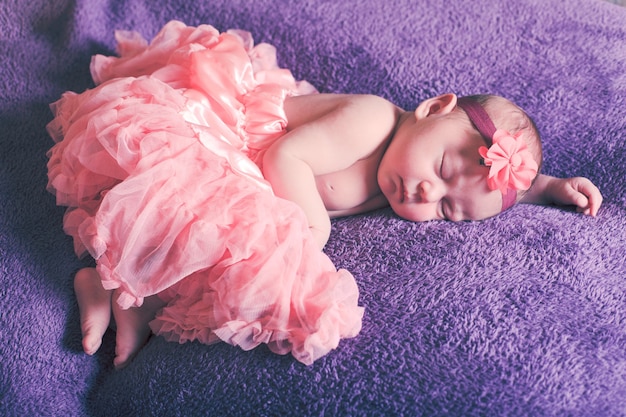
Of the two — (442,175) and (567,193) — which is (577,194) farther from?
(442,175)

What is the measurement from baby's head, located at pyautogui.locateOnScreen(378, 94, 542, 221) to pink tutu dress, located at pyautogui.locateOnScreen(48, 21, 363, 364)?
28cm

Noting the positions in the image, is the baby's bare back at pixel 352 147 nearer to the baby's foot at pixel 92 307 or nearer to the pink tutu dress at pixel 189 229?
the pink tutu dress at pixel 189 229

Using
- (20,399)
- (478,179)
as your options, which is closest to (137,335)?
(20,399)

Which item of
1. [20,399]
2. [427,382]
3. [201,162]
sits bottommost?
[20,399]

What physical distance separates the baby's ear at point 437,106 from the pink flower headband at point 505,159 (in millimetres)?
66

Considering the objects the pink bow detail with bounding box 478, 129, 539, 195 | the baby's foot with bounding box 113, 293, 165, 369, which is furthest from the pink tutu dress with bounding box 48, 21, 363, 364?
the pink bow detail with bounding box 478, 129, 539, 195

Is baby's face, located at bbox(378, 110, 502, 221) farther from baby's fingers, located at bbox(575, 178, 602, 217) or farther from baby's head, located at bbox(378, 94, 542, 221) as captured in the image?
baby's fingers, located at bbox(575, 178, 602, 217)

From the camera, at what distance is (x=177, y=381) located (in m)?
1.11

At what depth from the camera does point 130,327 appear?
1226 mm

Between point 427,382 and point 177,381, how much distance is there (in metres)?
0.41

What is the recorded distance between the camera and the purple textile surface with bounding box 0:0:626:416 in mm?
1036

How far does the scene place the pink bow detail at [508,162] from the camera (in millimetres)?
1261

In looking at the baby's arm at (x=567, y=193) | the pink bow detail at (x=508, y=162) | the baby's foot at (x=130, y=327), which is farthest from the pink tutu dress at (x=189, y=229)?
the baby's arm at (x=567, y=193)

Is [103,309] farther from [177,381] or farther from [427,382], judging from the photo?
[427,382]
